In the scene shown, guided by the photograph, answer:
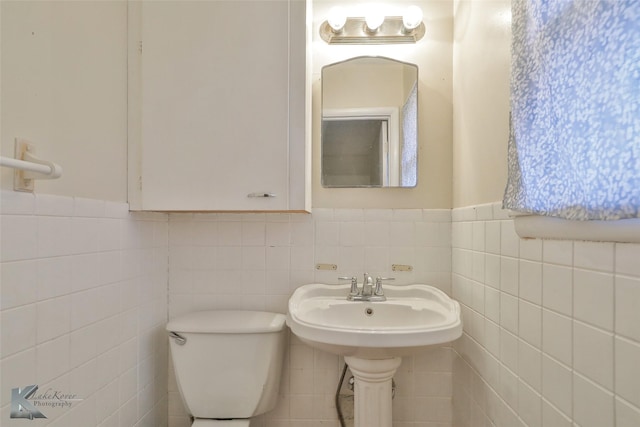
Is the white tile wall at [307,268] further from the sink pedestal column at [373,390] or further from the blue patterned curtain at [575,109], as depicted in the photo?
the blue patterned curtain at [575,109]

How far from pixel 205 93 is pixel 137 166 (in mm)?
378

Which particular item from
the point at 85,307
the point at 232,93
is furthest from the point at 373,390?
the point at 232,93

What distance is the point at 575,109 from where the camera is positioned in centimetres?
65

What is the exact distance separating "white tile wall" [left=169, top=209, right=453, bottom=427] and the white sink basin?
8cm

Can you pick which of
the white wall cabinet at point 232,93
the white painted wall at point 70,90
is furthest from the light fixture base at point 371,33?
the white painted wall at point 70,90

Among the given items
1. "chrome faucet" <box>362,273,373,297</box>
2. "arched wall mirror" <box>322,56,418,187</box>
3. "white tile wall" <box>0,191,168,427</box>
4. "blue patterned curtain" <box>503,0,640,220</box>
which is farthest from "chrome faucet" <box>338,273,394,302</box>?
"white tile wall" <box>0,191,168,427</box>

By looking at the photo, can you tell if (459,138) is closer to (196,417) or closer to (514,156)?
(514,156)

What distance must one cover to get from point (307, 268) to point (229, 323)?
15.8 inches

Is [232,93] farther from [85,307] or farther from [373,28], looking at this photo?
[85,307]

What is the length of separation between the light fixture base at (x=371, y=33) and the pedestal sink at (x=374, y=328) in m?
1.10

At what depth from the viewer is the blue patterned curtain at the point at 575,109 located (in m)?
0.53

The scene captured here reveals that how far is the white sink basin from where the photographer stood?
1020 millimetres

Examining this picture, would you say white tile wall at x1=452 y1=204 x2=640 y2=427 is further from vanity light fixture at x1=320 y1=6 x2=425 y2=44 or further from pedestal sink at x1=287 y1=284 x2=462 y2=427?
vanity light fixture at x1=320 y1=6 x2=425 y2=44

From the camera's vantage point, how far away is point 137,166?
50.9 inches
